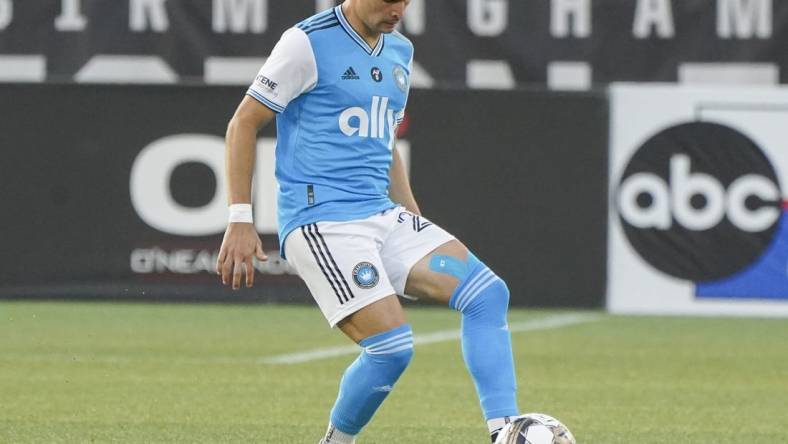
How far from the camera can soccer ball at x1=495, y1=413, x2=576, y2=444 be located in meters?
5.59

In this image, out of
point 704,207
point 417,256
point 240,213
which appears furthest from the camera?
point 704,207

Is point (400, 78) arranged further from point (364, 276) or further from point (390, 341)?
point (390, 341)

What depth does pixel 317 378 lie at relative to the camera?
9594mm

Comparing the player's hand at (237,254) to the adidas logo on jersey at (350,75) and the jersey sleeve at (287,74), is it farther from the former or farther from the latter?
the adidas logo on jersey at (350,75)

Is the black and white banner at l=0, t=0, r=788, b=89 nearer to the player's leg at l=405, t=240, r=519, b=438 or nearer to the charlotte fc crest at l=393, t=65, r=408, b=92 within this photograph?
the charlotte fc crest at l=393, t=65, r=408, b=92

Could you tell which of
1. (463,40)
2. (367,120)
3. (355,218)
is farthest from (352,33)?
(463,40)

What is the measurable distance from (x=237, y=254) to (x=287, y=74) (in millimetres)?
623

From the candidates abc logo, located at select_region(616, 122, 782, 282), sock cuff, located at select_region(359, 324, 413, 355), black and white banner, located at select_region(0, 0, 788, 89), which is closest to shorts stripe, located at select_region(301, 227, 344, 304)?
sock cuff, located at select_region(359, 324, 413, 355)

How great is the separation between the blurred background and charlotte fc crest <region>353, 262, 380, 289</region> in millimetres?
7631

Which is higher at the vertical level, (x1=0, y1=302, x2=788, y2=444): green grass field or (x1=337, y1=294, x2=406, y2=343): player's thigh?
(x1=337, y1=294, x2=406, y2=343): player's thigh

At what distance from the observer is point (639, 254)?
14.0 meters

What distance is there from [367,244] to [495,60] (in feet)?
28.7

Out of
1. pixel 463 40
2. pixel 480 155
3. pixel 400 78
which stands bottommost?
pixel 480 155

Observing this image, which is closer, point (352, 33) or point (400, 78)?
point (352, 33)
